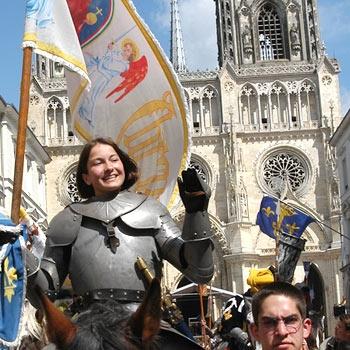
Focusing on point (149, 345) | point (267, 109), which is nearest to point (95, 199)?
point (149, 345)

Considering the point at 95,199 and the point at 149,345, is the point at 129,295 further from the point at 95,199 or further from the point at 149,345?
the point at 149,345

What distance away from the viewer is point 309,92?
144 feet

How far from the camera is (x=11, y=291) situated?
4668mm

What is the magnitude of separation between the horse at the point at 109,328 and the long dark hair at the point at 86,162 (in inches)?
66.7

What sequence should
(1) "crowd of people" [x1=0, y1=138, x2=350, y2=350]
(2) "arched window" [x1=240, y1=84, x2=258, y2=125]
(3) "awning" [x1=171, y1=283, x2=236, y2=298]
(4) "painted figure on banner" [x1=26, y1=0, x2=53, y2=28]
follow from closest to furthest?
(1) "crowd of people" [x1=0, y1=138, x2=350, y2=350] < (4) "painted figure on banner" [x1=26, y1=0, x2=53, y2=28] < (3) "awning" [x1=171, y1=283, x2=236, y2=298] < (2) "arched window" [x1=240, y1=84, x2=258, y2=125]

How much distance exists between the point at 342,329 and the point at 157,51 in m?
2.61

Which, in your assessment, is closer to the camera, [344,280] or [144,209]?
[144,209]

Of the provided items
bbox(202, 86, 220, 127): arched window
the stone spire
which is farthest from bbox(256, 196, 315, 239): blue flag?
the stone spire

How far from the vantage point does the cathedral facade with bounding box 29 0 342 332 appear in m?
41.2

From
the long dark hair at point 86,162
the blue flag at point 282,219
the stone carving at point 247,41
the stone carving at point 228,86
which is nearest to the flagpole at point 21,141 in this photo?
the long dark hair at point 86,162

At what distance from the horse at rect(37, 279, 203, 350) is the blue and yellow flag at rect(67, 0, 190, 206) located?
3.77 m

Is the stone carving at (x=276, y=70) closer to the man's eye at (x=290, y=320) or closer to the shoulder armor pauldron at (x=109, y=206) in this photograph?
the shoulder armor pauldron at (x=109, y=206)

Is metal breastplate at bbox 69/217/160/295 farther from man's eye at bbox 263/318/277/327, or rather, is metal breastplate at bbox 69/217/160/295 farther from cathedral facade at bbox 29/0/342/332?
cathedral facade at bbox 29/0/342/332

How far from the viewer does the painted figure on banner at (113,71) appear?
646cm
